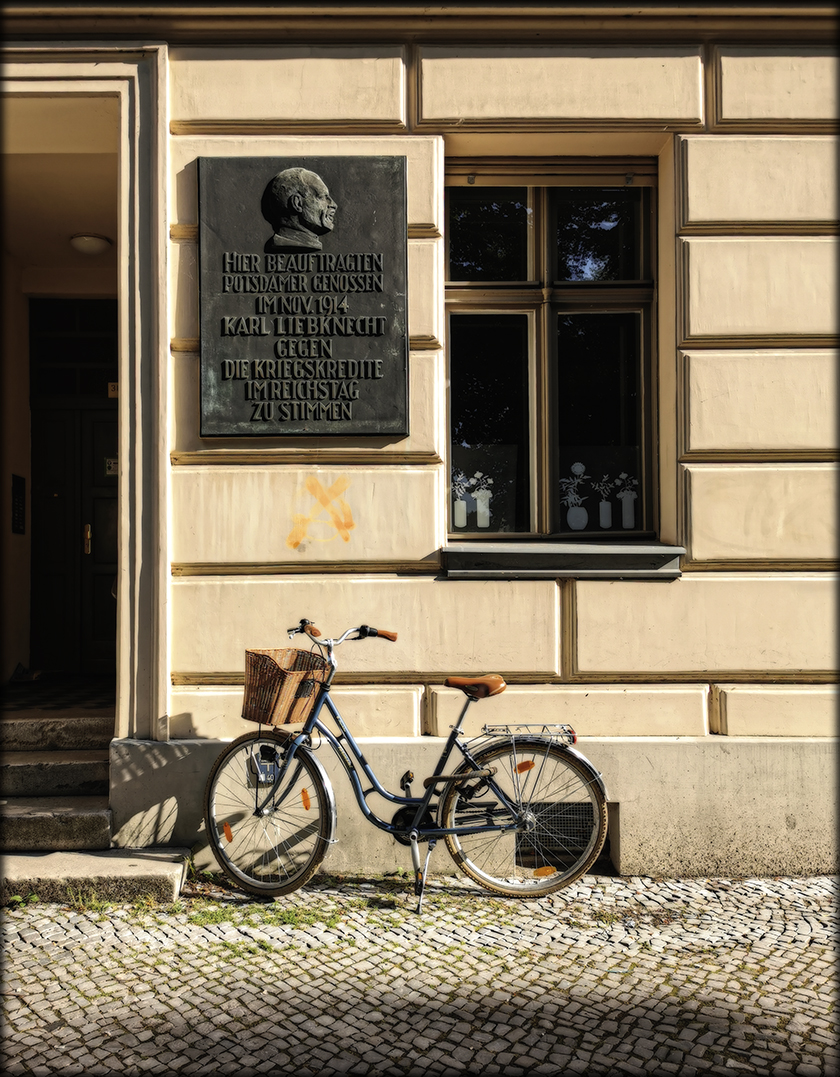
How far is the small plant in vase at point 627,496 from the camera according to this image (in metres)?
4.52

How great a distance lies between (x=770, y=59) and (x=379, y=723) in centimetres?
418

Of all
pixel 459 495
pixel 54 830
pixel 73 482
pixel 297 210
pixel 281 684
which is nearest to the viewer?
pixel 281 684

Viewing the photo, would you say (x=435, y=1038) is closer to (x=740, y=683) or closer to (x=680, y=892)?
(x=680, y=892)

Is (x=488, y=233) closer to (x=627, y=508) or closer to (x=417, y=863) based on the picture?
(x=627, y=508)

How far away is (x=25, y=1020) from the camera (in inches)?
107

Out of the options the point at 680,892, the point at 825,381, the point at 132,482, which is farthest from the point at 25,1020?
the point at 825,381

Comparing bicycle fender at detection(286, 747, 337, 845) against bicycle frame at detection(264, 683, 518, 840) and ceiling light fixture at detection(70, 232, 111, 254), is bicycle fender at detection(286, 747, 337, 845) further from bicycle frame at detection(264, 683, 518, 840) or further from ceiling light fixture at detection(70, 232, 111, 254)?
ceiling light fixture at detection(70, 232, 111, 254)

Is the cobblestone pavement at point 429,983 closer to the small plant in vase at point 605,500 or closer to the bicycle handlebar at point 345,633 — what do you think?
the bicycle handlebar at point 345,633

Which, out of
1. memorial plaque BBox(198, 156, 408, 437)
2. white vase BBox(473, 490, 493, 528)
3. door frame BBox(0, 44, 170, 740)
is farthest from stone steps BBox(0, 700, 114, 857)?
white vase BBox(473, 490, 493, 528)

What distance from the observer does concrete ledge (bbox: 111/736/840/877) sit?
400 cm

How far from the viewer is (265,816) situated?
3.74 meters

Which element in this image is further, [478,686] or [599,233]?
[599,233]

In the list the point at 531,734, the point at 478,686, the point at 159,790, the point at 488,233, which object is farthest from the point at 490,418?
the point at 159,790

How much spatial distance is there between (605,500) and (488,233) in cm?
171
